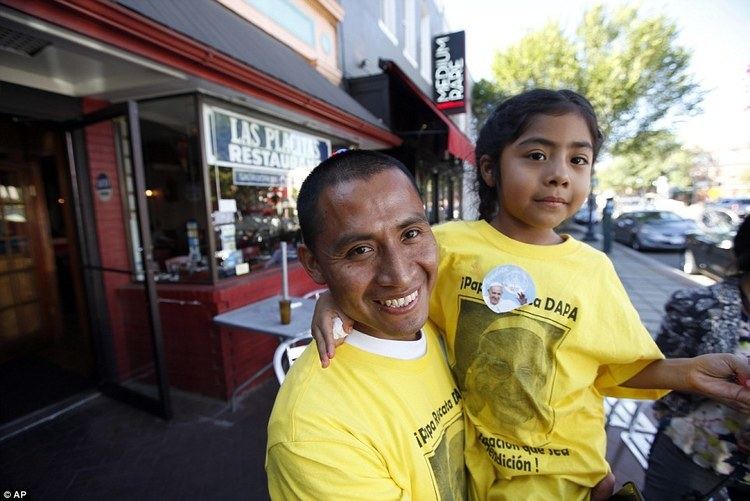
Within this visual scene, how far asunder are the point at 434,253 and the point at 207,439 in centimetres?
307

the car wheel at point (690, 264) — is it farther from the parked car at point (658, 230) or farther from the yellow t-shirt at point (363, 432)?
the yellow t-shirt at point (363, 432)

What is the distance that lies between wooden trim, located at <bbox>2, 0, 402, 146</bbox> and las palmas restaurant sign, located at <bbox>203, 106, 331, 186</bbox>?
22.1 inches

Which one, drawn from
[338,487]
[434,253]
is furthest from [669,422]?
[338,487]

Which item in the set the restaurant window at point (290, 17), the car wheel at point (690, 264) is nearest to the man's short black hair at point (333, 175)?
the restaurant window at point (290, 17)

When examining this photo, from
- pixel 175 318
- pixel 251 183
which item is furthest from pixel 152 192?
pixel 175 318

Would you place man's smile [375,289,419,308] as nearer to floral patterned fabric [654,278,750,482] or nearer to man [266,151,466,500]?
man [266,151,466,500]

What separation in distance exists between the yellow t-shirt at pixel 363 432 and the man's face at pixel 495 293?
0.28 m

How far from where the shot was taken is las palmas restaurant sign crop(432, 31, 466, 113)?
324 inches

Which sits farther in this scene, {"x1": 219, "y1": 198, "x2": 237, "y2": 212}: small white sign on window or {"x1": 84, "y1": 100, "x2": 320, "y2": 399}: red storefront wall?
{"x1": 219, "y1": 198, "x2": 237, "y2": 212}: small white sign on window

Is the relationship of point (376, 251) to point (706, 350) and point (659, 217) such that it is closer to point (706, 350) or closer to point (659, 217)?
point (706, 350)

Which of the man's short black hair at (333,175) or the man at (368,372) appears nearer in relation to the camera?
the man at (368,372)

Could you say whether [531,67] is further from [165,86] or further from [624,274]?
[165,86]

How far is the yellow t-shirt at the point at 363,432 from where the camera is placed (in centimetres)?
81

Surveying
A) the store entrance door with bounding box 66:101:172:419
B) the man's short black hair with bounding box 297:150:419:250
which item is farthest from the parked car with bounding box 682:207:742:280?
the store entrance door with bounding box 66:101:172:419
